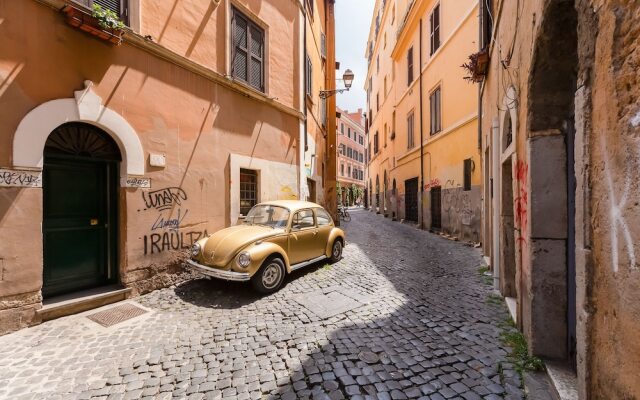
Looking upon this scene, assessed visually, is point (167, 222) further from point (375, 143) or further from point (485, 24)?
point (375, 143)

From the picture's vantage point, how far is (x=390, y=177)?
20016 mm

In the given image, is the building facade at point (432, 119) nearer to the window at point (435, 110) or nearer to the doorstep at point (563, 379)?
the window at point (435, 110)

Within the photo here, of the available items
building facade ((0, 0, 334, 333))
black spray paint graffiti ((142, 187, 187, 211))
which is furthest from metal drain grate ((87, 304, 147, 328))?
black spray paint graffiti ((142, 187, 187, 211))

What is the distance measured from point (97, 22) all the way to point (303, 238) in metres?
4.87

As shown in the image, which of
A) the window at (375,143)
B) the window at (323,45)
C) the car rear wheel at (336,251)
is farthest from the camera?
the window at (375,143)

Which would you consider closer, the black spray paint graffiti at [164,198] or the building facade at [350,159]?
the black spray paint graffiti at [164,198]

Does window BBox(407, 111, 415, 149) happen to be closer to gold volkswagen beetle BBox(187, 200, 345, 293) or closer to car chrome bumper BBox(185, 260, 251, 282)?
gold volkswagen beetle BBox(187, 200, 345, 293)

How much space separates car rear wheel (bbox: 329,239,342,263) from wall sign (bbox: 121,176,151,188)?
4037mm

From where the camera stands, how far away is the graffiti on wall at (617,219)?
1.44 metres

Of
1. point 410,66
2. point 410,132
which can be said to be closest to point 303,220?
point 410,132

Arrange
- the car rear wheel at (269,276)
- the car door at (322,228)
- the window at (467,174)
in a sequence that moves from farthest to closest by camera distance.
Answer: the window at (467,174), the car door at (322,228), the car rear wheel at (269,276)

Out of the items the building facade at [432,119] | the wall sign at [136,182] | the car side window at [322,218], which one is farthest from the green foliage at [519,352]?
the building facade at [432,119]

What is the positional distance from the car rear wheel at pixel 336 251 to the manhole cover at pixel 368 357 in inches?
149

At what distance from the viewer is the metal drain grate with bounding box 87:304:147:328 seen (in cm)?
412
